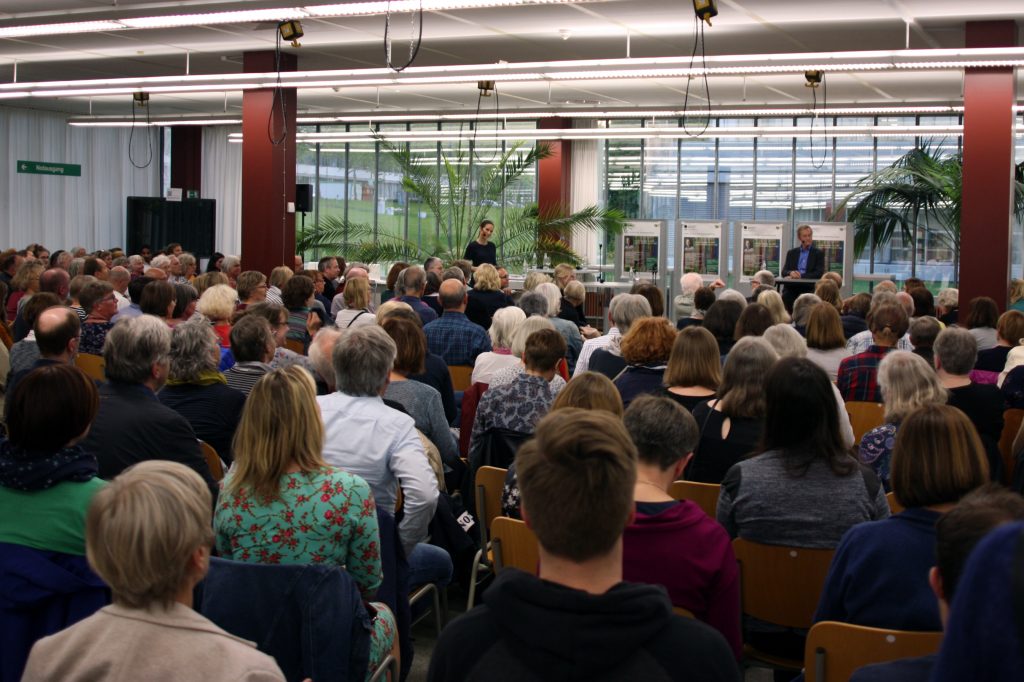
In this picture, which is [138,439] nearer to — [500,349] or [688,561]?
[688,561]

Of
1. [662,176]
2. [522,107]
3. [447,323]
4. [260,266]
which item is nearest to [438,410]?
[447,323]

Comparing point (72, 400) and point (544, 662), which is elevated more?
point (72, 400)

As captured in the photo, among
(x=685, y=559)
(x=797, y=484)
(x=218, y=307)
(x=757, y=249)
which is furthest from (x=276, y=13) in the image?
(x=757, y=249)

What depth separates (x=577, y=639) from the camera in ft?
5.16

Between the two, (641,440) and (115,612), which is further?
(641,440)

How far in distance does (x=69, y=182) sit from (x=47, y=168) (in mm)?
783

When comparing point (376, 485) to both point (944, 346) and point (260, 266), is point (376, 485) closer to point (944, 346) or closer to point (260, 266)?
point (944, 346)

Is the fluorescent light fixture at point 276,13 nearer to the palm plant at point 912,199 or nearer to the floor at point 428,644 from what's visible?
the floor at point 428,644

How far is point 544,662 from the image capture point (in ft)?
5.27

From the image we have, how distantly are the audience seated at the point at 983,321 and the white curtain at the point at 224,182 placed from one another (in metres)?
18.9

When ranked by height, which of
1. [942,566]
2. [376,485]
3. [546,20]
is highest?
[546,20]

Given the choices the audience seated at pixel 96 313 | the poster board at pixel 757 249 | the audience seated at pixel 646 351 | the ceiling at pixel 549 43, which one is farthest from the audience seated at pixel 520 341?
the poster board at pixel 757 249

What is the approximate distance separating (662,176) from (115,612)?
2039 cm

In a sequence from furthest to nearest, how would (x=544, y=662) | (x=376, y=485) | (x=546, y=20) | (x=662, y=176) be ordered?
(x=662, y=176)
(x=546, y=20)
(x=376, y=485)
(x=544, y=662)
